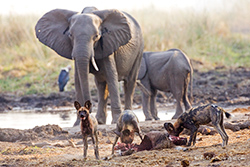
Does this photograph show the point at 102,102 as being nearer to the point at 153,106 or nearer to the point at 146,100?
the point at 146,100

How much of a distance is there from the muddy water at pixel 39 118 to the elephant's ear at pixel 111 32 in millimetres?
2056

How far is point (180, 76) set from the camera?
12.7m

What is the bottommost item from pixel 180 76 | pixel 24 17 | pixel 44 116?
pixel 44 116

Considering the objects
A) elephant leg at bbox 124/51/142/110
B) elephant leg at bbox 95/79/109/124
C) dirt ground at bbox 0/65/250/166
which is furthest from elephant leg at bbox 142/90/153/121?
dirt ground at bbox 0/65/250/166

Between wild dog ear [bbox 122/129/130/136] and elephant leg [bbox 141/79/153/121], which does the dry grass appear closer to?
elephant leg [bbox 141/79/153/121]

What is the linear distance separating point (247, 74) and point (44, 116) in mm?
9188

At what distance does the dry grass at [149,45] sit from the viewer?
19.9m

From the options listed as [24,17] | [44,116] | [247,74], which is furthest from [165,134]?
[24,17]

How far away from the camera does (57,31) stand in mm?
10703

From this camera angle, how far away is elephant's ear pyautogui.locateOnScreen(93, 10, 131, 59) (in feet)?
34.1

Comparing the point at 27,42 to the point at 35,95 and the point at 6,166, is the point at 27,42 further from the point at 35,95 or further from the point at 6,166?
the point at 6,166

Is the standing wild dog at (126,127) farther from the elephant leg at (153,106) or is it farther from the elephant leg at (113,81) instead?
the elephant leg at (153,106)

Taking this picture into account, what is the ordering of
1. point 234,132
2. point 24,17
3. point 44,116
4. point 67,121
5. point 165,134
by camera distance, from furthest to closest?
point 24,17 → point 44,116 → point 67,121 → point 234,132 → point 165,134

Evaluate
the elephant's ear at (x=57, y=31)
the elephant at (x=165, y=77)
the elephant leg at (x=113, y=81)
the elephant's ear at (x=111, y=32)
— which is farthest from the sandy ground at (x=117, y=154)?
the elephant at (x=165, y=77)
